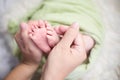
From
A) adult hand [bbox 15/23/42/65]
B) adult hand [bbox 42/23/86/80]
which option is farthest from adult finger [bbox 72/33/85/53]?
adult hand [bbox 15/23/42/65]

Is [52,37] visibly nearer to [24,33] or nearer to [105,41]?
[24,33]

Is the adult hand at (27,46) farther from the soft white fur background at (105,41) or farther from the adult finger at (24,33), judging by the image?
the soft white fur background at (105,41)

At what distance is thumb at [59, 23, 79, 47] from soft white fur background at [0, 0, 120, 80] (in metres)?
0.17

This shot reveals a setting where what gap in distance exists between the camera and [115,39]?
0.93m

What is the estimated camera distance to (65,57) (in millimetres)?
683

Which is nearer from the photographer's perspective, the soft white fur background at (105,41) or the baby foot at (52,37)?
the baby foot at (52,37)

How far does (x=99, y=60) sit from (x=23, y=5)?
0.36 metres

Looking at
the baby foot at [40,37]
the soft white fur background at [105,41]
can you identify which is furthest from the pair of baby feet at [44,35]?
the soft white fur background at [105,41]

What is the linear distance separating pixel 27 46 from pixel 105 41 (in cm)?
32

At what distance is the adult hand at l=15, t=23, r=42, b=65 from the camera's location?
71cm

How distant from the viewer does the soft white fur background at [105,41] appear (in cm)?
84

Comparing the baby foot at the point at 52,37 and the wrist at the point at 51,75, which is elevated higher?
the baby foot at the point at 52,37

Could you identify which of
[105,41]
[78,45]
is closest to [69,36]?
[78,45]

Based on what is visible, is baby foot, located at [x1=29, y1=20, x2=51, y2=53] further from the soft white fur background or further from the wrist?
the soft white fur background
